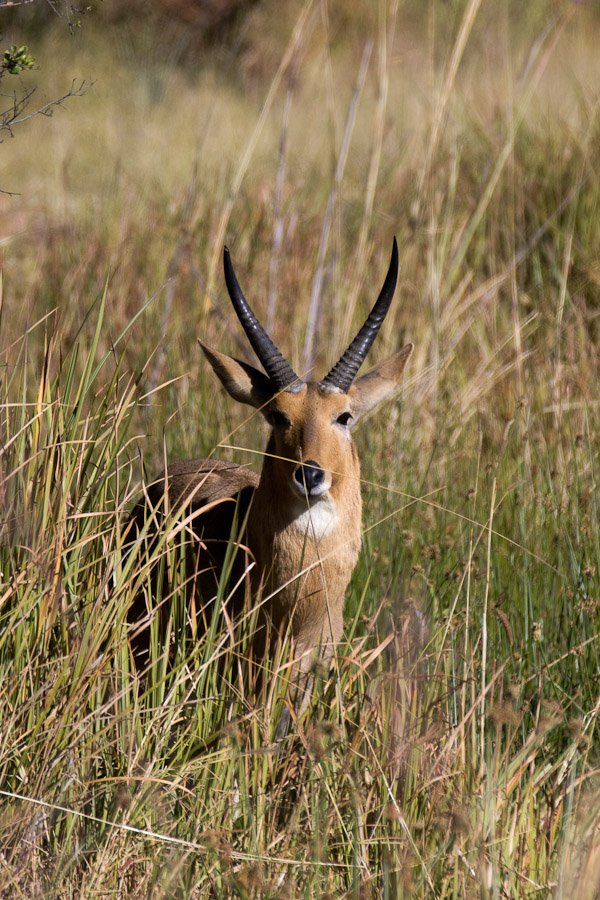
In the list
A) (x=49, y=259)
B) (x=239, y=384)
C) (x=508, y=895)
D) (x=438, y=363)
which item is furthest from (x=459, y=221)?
(x=508, y=895)

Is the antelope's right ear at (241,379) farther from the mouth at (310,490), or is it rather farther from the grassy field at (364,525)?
the mouth at (310,490)

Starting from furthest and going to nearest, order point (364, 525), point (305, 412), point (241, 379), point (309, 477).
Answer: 1. point (364, 525)
2. point (241, 379)
3. point (305, 412)
4. point (309, 477)

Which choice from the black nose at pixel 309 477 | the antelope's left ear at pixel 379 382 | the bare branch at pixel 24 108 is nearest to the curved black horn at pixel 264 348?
the antelope's left ear at pixel 379 382

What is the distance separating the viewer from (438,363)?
21.1 ft

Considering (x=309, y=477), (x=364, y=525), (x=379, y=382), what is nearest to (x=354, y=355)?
(x=379, y=382)

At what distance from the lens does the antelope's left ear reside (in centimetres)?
466

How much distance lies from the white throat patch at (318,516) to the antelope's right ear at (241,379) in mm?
530

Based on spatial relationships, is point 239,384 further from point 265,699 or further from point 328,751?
point 328,751

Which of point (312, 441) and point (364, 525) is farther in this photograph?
point (364, 525)

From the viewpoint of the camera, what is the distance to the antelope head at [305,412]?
4139mm

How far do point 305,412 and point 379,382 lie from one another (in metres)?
0.57

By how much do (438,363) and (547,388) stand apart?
0.68m

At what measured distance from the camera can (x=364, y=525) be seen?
516 cm

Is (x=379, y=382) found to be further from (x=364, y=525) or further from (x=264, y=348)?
(x=364, y=525)
